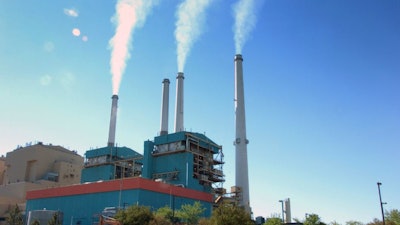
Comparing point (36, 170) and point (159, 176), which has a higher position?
point (36, 170)

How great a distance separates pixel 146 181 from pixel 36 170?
5166cm

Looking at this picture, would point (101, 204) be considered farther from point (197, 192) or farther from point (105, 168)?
point (105, 168)

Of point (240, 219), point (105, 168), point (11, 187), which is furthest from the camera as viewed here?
point (11, 187)

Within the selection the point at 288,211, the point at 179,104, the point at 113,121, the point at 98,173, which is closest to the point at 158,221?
the point at 288,211

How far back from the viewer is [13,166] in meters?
96.4

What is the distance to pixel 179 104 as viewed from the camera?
78125 millimetres

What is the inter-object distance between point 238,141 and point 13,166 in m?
62.1

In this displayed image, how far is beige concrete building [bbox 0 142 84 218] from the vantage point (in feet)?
292

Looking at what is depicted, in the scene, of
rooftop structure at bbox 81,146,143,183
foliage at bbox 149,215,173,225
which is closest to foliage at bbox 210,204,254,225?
foliage at bbox 149,215,173,225

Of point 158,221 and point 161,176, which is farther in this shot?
point 161,176

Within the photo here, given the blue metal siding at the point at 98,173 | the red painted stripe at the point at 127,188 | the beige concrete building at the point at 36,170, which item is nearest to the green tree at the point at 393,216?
the red painted stripe at the point at 127,188

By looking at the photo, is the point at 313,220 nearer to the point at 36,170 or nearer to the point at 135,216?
the point at 135,216

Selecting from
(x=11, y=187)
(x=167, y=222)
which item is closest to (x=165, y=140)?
(x=167, y=222)

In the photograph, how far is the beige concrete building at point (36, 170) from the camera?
292 feet
